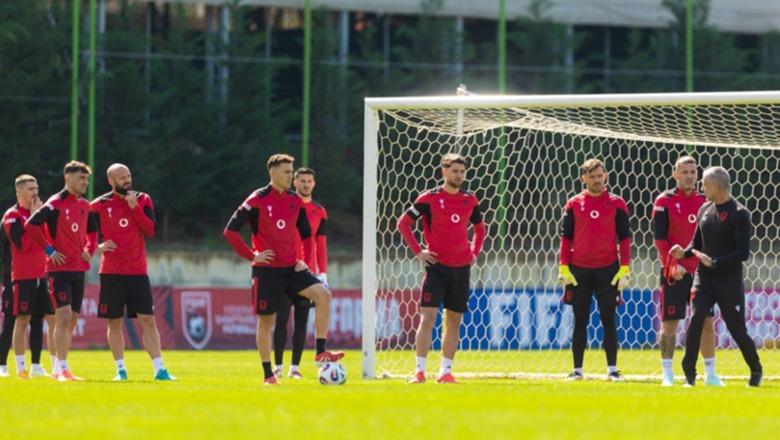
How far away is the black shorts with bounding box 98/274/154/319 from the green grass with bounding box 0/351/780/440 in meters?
0.79

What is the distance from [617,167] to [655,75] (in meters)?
9.33

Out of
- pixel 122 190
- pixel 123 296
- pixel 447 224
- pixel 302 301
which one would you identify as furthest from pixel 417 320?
pixel 122 190

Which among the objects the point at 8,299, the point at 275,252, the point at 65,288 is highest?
the point at 275,252

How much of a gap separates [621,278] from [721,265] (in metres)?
1.71

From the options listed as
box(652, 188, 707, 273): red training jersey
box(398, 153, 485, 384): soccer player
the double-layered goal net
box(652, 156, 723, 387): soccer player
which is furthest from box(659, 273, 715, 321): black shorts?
the double-layered goal net

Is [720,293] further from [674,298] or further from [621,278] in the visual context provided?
[621,278]

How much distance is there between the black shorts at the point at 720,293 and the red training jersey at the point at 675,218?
1017 millimetres

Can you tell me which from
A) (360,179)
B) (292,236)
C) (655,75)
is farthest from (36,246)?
(655,75)

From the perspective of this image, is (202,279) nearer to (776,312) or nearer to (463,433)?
(776,312)

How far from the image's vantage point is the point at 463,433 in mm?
8742

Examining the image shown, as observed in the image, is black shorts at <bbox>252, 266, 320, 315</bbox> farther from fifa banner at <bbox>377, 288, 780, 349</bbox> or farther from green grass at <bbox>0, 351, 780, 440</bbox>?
fifa banner at <bbox>377, 288, 780, 349</bbox>

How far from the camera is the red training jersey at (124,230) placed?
1482 centimetres

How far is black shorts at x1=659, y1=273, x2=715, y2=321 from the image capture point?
47.9ft

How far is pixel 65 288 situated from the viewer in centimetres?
1536
